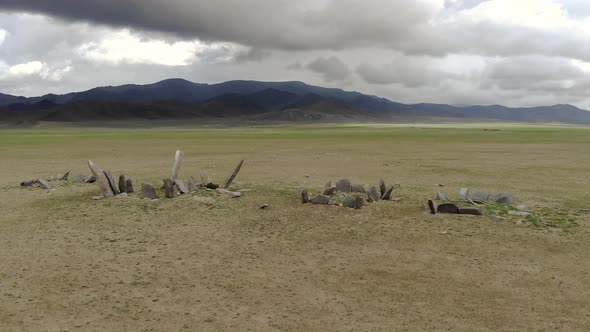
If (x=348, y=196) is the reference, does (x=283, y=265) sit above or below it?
below

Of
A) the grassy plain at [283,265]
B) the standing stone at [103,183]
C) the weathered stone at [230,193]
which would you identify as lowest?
the grassy plain at [283,265]

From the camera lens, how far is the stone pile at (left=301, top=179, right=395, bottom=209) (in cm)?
1445

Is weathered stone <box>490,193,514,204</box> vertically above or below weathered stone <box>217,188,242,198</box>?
above

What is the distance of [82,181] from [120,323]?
14.4m

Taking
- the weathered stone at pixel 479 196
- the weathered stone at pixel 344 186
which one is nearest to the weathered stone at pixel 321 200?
the weathered stone at pixel 344 186

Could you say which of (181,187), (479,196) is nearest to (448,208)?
(479,196)

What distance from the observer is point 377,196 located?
15695mm

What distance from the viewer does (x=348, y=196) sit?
48.4 ft

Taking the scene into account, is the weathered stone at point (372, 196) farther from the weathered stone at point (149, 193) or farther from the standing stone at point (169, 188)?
the weathered stone at point (149, 193)

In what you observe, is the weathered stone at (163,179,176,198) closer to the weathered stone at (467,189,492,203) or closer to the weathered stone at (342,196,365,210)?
the weathered stone at (342,196,365,210)

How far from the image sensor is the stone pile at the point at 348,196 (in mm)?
14445

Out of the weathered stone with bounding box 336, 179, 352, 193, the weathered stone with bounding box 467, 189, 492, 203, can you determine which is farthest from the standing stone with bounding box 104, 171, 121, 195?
the weathered stone with bounding box 467, 189, 492, 203

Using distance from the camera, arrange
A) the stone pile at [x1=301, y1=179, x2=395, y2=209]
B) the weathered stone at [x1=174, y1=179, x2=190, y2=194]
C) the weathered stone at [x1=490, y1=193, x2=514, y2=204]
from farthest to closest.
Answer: the weathered stone at [x1=174, y1=179, x2=190, y2=194], the weathered stone at [x1=490, y1=193, x2=514, y2=204], the stone pile at [x1=301, y1=179, x2=395, y2=209]

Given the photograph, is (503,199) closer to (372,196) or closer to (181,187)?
(372,196)
